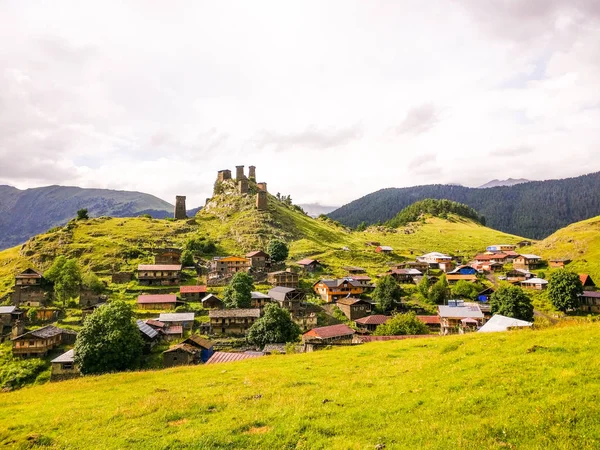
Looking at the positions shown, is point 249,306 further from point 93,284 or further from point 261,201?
point 261,201

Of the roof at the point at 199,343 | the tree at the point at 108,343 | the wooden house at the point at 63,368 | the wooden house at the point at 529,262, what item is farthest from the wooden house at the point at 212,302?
the wooden house at the point at 529,262

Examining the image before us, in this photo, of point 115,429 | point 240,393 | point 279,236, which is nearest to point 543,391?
point 240,393

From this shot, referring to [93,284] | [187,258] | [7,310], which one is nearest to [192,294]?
[93,284]

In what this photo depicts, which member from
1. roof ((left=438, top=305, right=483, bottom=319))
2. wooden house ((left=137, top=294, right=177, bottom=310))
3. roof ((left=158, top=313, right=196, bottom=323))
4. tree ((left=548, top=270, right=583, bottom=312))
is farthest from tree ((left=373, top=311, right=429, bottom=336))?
wooden house ((left=137, top=294, right=177, bottom=310))

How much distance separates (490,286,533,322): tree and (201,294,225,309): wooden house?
195ft

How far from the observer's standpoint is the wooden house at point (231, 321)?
239 feet

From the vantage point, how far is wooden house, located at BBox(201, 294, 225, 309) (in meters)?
85.0

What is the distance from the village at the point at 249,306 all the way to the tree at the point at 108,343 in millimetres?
4297

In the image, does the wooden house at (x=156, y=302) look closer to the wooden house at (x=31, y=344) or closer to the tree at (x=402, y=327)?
the wooden house at (x=31, y=344)

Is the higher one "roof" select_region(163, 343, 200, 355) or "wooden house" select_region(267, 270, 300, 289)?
"wooden house" select_region(267, 270, 300, 289)

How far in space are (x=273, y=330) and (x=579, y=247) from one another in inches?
4998

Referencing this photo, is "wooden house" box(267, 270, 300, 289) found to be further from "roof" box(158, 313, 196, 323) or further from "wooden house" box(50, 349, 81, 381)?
"wooden house" box(50, 349, 81, 381)

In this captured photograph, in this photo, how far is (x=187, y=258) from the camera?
113625 millimetres

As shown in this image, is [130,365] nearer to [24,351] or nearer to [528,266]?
[24,351]
